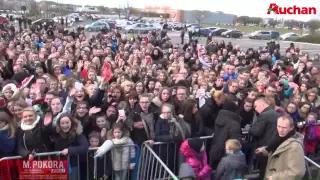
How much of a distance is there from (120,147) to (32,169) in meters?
1.20

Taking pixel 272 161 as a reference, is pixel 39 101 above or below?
above

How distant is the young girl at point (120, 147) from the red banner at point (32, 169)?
0.62 meters

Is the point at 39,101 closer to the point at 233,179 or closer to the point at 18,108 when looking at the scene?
the point at 18,108

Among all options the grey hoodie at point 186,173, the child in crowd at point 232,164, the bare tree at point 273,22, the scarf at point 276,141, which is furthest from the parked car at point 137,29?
the bare tree at point 273,22

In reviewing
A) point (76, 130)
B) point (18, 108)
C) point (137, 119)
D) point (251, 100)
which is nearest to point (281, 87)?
point (251, 100)

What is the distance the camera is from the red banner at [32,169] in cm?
386

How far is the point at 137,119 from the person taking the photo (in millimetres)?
4875

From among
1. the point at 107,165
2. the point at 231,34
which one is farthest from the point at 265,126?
the point at 231,34

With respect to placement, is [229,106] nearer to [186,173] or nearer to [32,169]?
[186,173]

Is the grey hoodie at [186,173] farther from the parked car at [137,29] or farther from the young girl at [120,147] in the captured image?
the parked car at [137,29]

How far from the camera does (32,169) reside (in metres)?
3.87

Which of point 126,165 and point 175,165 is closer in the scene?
point 126,165

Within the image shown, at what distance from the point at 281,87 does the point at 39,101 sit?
5.80 m

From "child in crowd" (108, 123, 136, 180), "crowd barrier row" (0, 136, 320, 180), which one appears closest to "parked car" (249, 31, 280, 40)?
"crowd barrier row" (0, 136, 320, 180)
